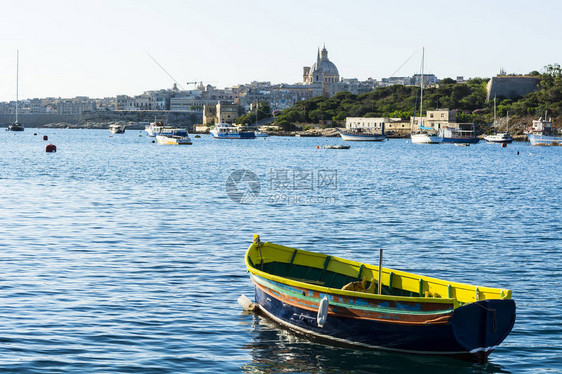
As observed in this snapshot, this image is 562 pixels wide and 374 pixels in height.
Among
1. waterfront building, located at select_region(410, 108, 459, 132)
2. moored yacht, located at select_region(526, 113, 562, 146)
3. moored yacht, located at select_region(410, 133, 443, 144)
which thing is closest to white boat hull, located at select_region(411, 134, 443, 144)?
moored yacht, located at select_region(410, 133, 443, 144)

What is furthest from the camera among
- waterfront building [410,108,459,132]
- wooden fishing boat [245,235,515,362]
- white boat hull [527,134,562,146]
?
waterfront building [410,108,459,132]

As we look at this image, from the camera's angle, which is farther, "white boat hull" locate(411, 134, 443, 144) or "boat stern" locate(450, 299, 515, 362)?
"white boat hull" locate(411, 134, 443, 144)

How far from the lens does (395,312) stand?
14906mm

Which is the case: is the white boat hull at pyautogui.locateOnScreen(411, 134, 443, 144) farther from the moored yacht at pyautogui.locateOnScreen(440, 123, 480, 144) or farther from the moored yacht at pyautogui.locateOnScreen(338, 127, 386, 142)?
the moored yacht at pyautogui.locateOnScreen(338, 127, 386, 142)

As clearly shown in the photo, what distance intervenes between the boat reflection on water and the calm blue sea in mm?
42

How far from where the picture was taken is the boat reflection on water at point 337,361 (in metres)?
14.8

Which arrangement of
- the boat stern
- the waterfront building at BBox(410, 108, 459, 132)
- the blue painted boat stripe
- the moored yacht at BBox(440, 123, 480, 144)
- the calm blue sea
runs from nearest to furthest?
the boat stern, the blue painted boat stripe, the calm blue sea, the moored yacht at BBox(440, 123, 480, 144), the waterfront building at BBox(410, 108, 459, 132)

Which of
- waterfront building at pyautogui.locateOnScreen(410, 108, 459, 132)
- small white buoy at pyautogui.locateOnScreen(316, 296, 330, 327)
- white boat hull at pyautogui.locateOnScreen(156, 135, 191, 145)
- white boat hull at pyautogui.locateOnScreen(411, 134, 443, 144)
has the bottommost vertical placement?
small white buoy at pyautogui.locateOnScreen(316, 296, 330, 327)

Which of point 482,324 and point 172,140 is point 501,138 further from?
point 482,324

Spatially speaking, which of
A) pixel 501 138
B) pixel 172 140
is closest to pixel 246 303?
pixel 172 140

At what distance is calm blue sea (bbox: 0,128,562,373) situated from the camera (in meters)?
15.4

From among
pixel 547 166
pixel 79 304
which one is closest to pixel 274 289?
pixel 79 304

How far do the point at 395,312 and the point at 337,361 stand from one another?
1.60 m

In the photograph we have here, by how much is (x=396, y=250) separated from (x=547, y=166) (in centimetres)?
6672
